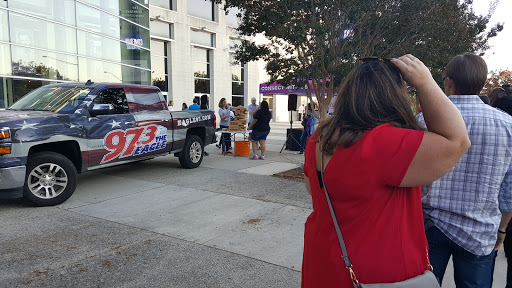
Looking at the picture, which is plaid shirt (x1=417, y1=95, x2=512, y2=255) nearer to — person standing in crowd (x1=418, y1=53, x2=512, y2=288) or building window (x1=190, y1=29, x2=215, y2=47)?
person standing in crowd (x1=418, y1=53, x2=512, y2=288)

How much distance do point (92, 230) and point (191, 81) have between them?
22.4m

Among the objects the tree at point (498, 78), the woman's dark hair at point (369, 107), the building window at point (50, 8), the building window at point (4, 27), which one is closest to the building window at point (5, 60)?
the building window at point (4, 27)

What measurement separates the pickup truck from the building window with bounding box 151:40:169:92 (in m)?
17.1

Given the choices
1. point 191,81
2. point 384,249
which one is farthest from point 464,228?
point 191,81

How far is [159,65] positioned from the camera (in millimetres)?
24469

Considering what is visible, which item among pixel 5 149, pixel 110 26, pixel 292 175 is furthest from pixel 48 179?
pixel 110 26

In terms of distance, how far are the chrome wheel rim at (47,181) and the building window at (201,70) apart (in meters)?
21.7

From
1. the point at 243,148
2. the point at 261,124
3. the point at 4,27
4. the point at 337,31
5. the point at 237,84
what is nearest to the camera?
the point at 337,31

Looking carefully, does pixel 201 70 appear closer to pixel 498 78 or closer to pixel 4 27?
pixel 4 27

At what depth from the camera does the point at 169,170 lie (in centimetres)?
862

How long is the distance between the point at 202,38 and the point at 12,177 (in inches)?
927

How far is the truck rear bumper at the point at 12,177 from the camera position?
16.4 ft

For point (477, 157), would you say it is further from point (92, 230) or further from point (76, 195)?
point (76, 195)

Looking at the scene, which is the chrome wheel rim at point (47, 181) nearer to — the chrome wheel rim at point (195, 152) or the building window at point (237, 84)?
the chrome wheel rim at point (195, 152)
